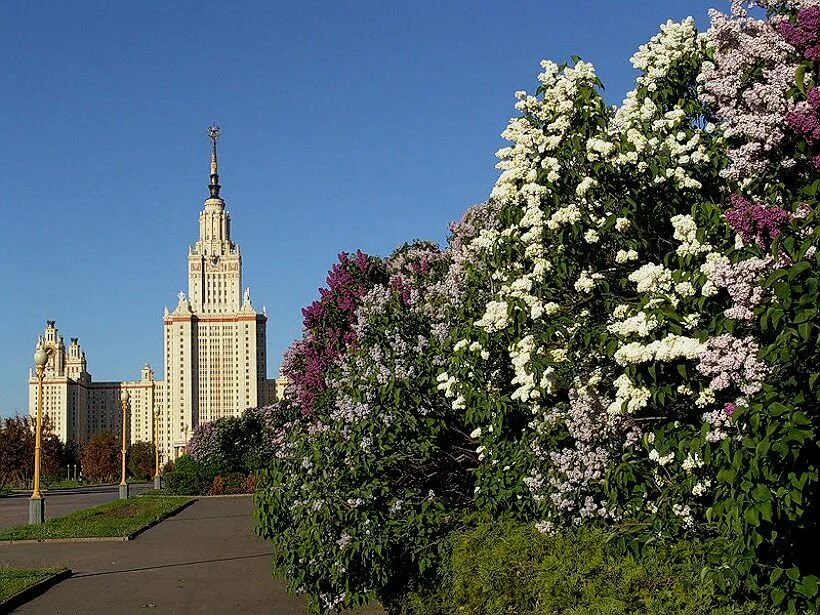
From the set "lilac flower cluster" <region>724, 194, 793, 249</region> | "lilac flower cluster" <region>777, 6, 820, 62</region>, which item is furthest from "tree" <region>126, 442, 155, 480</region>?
"lilac flower cluster" <region>777, 6, 820, 62</region>

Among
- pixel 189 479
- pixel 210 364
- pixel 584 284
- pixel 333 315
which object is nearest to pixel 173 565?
pixel 333 315

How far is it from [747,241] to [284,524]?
6560mm

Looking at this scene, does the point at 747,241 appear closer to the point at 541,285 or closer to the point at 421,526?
the point at 541,285

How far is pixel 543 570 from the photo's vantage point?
7586 mm

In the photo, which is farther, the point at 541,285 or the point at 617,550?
the point at 541,285

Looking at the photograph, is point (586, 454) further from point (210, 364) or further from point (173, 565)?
point (210, 364)

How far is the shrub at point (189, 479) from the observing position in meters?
47.2

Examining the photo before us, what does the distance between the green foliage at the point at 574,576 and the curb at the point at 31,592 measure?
19.0 feet

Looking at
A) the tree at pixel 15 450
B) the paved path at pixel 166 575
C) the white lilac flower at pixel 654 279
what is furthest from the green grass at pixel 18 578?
the tree at pixel 15 450

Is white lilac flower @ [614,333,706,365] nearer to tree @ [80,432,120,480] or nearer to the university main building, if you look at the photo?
tree @ [80,432,120,480]

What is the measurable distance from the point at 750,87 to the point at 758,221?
4.72ft

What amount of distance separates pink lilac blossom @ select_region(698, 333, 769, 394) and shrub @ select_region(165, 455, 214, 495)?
42.9m

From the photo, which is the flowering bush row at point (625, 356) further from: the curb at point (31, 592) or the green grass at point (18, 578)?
the green grass at point (18, 578)

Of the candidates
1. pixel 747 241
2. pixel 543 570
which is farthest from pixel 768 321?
pixel 543 570
